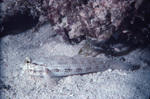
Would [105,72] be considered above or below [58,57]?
below

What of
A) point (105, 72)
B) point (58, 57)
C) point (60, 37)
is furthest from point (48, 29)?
point (105, 72)

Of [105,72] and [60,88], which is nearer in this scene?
[60,88]

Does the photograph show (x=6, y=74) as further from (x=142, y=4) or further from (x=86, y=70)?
(x=142, y=4)

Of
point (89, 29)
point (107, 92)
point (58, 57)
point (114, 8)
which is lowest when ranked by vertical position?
point (107, 92)

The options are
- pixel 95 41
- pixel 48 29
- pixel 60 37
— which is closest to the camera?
pixel 95 41

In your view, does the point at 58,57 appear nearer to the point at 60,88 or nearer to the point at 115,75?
the point at 60,88

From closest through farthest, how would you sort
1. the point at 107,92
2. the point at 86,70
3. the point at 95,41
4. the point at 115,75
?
the point at 107,92, the point at 115,75, the point at 86,70, the point at 95,41
